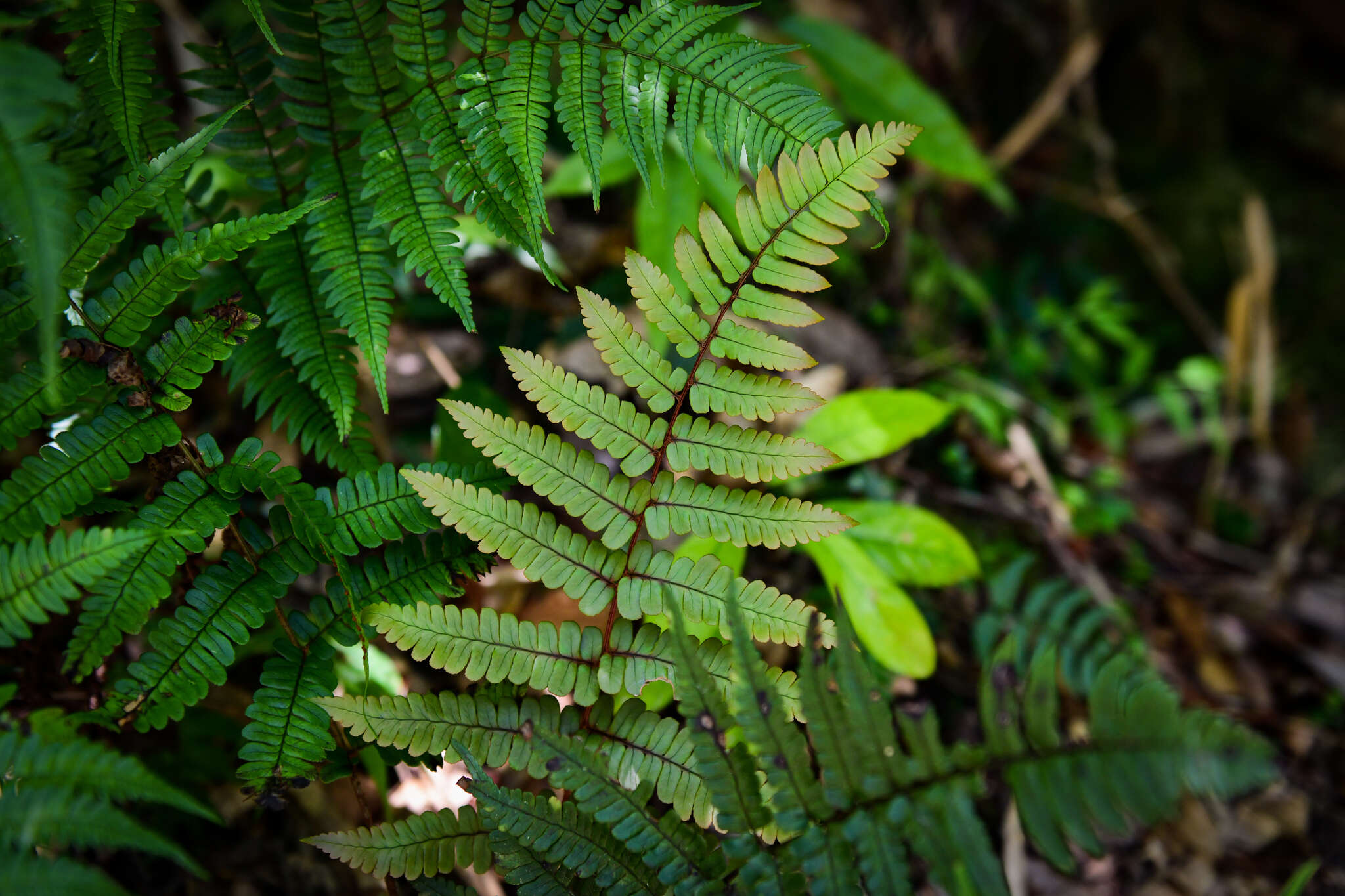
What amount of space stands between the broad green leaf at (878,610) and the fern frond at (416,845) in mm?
994

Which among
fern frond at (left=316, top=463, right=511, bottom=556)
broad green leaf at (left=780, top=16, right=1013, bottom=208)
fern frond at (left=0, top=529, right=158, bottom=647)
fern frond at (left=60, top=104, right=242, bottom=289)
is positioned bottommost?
fern frond at (left=0, top=529, right=158, bottom=647)

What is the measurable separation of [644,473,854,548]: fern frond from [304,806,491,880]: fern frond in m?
0.59

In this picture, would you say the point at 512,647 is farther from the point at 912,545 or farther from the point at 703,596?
the point at 912,545

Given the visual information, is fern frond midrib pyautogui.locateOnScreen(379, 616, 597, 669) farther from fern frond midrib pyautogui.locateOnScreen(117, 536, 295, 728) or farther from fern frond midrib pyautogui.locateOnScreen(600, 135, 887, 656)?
fern frond midrib pyautogui.locateOnScreen(117, 536, 295, 728)

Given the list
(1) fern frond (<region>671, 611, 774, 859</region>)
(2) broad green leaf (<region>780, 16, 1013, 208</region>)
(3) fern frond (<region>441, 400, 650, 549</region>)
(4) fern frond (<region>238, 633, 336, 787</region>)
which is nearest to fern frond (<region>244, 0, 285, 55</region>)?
(3) fern frond (<region>441, 400, 650, 549</region>)

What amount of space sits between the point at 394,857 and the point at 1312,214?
18.8 ft

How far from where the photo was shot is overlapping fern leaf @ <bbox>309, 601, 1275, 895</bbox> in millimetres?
994

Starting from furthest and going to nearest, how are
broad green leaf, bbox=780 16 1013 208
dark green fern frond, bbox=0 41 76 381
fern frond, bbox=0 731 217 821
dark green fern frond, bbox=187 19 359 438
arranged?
broad green leaf, bbox=780 16 1013 208
dark green fern frond, bbox=187 19 359 438
fern frond, bbox=0 731 217 821
dark green fern frond, bbox=0 41 76 381

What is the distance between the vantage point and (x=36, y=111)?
96 centimetres

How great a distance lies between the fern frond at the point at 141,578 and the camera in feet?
4.00

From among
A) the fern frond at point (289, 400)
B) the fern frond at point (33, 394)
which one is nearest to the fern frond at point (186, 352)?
the fern frond at point (33, 394)

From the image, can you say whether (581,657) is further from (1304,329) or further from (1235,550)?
(1304,329)

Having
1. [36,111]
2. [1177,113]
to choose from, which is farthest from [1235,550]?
[36,111]

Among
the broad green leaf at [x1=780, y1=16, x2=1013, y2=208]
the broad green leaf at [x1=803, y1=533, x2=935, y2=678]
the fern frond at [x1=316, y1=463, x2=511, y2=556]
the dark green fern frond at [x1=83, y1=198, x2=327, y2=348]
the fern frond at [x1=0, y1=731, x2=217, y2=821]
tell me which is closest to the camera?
the fern frond at [x1=0, y1=731, x2=217, y2=821]
